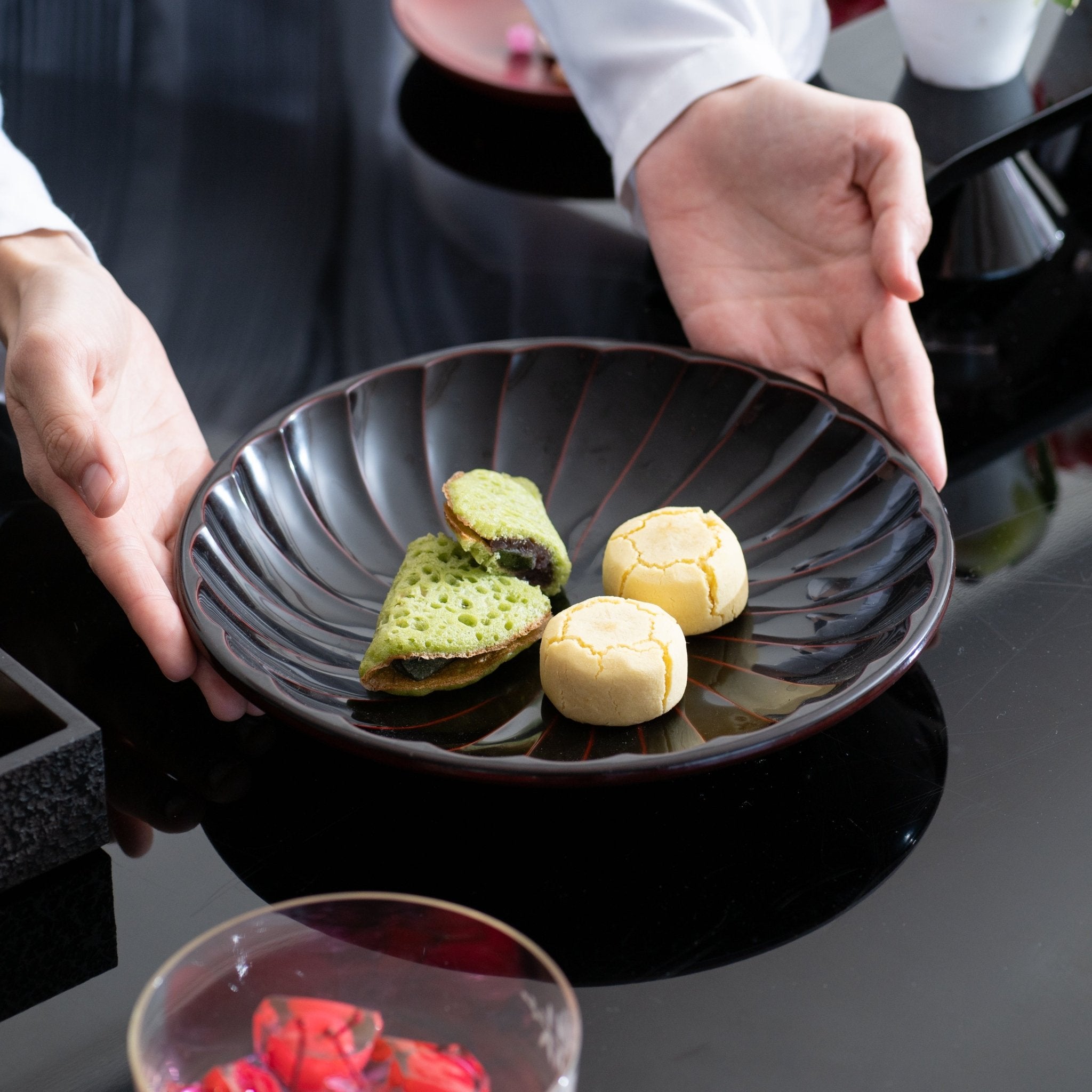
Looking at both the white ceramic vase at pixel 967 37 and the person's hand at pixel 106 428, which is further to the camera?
the white ceramic vase at pixel 967 37

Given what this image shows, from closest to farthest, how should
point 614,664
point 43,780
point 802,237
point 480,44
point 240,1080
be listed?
point 240,1080
point 43,780
point 614,664
point 802,237
point 480,44

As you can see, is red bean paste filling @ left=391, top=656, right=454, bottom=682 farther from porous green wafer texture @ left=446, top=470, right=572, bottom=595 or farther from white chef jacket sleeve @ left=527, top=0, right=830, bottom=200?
white chef jacket sleeve @ left=527, top=0, right=830, bottom=200

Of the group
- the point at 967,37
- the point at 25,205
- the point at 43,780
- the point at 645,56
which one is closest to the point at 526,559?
the point at 43,780

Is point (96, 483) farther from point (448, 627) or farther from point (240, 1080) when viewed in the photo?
point (240, 1080)

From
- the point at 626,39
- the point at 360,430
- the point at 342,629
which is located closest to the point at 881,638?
the point at 342,629

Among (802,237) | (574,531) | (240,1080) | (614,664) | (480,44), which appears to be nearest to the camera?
(240,1080)

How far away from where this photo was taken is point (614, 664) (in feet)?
2.90

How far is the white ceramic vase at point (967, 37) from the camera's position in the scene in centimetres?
162

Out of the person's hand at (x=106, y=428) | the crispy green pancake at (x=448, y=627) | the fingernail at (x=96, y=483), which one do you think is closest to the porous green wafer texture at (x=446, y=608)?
the crispy green pancake at (x=448, y=627)

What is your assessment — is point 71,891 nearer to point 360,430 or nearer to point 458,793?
point 458,793

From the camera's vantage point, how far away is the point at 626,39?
1603 mm

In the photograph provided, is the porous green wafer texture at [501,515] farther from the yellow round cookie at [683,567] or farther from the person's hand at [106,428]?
the person's hand at [106,428]

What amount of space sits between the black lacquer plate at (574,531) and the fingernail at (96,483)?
0.24 ft

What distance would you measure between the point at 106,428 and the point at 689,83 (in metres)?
0.88
